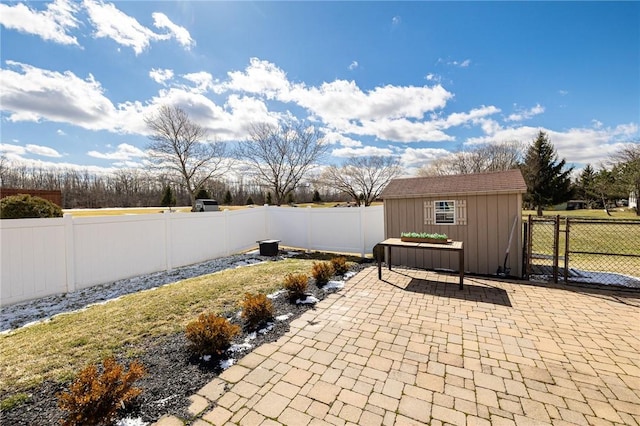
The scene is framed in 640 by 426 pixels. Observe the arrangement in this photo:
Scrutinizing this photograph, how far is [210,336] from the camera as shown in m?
2.80

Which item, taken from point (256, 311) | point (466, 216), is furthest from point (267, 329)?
point (466, 216)

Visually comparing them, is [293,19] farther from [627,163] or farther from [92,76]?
[627,163]

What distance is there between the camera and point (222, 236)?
326 inches

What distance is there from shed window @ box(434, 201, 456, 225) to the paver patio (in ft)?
8.84

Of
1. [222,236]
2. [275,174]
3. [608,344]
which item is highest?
[275,174]

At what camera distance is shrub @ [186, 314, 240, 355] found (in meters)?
2.77

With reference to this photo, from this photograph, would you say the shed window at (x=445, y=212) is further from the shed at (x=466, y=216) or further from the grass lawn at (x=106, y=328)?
the grass lawn at (x=106, y=328)

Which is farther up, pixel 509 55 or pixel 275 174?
pixel 509 55

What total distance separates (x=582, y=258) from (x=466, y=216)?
15.1 feet

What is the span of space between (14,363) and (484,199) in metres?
8.21

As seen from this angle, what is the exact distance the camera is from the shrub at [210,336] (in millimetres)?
2766

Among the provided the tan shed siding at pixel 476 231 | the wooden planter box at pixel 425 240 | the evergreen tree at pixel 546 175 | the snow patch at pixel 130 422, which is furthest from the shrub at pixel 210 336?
the evergreen tree at pixel 546 175

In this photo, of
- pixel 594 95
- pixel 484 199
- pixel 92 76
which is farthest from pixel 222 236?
pixel 594 95

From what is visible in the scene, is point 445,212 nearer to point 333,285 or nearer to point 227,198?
point 333,285
